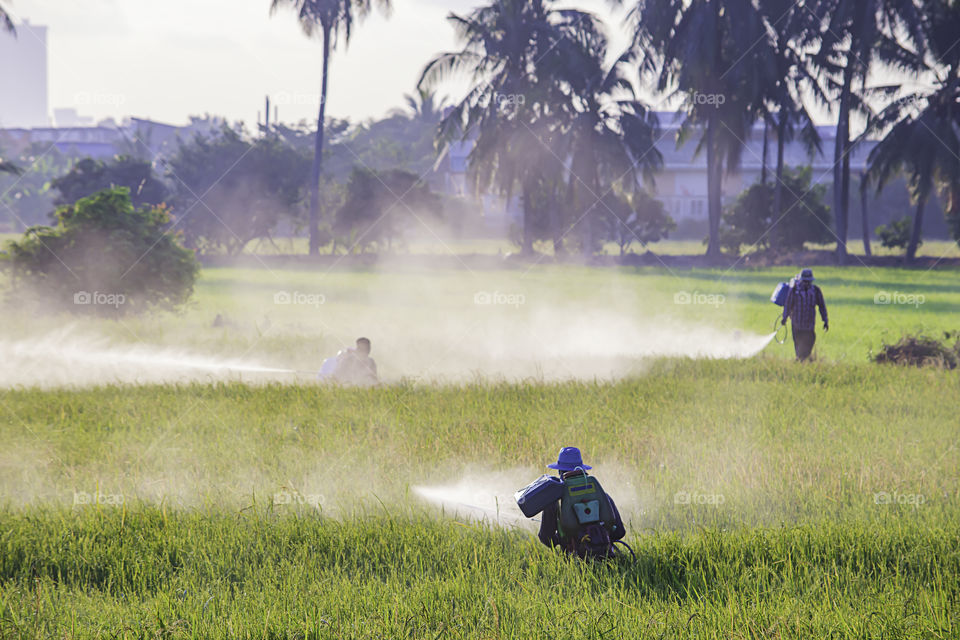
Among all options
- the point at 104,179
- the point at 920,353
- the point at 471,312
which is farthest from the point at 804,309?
the point at 104,179

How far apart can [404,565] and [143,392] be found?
755 centimetres

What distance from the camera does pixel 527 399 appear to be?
11.0 m

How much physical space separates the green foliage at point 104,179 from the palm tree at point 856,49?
121ft

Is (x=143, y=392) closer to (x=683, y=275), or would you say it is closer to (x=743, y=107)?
(x=683, y=275)

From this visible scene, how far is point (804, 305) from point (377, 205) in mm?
38247

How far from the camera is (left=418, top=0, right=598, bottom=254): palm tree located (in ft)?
134

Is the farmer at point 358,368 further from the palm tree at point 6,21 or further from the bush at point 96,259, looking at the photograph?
the palm tree at point 6,21

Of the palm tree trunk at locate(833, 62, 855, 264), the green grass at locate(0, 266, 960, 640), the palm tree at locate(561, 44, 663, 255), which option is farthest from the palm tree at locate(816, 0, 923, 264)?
the green grass at locate(0, 266, 960, 640)

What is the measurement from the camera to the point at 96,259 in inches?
759

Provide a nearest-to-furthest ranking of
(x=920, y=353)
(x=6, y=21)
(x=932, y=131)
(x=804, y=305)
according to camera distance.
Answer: (x=804, y=305)
(x=920, y=353)
(x=6, y=21)
(x=932, y=131)

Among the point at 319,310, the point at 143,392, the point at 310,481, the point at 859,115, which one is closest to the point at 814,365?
the point at 310,481

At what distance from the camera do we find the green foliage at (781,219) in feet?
151

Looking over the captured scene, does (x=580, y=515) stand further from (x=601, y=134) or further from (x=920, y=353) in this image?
(x=601, y=134)

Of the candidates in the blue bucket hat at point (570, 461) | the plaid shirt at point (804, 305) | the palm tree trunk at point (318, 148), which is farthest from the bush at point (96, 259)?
the palm tree trunk at point (318, 148)
